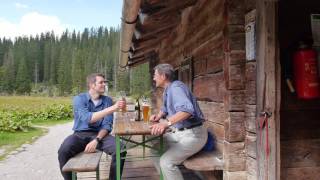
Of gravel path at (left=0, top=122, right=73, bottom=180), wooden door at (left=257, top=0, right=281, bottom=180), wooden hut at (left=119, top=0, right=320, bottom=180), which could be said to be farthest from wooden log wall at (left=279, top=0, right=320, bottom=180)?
gravel path at (left=0, top=122, right=73, bottom=180)

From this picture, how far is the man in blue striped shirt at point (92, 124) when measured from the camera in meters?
Answer: 4.59

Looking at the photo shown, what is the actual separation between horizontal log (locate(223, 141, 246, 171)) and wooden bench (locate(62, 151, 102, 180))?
49.1 inches

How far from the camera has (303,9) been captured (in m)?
3.41

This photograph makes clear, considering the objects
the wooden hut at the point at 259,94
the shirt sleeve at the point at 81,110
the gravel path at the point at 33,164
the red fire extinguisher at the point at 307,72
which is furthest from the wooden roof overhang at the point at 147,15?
the gravel path at the point at 33,164

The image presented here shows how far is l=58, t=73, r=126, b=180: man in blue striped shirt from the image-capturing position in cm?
459

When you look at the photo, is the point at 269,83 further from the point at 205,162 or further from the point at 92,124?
the point at 92,124

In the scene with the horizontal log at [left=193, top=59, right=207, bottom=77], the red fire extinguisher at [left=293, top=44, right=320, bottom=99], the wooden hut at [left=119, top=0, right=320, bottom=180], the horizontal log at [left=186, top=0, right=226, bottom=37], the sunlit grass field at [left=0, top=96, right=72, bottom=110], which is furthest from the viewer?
the sunlit grass field at [left=0, top=96, right=72, bottom=110]

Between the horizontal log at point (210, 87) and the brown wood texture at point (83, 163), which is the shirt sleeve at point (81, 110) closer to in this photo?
the brown wood texture at point (83, 163)

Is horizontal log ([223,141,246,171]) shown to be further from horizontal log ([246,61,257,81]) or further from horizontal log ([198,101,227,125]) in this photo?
horizontal log ([246,61,257,81])

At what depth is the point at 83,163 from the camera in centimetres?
403

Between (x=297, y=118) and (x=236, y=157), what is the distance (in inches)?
26.3

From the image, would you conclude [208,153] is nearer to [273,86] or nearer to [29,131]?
[273,86]

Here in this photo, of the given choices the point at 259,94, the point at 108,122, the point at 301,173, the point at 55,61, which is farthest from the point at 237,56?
the point at 55,61

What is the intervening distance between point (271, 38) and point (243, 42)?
0.47 m
